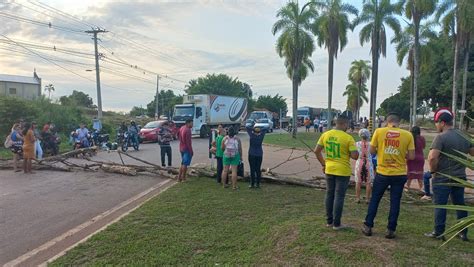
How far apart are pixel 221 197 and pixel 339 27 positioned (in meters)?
27.3

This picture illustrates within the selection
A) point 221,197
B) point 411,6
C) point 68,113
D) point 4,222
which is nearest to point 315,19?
point 411,6

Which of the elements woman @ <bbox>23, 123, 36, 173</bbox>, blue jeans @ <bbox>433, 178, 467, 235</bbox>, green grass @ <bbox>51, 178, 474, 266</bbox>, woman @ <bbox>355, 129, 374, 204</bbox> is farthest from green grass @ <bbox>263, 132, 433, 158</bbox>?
blue jeans @ <bbox>433, 178, 467, 235</bbox>

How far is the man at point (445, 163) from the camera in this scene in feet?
17.3

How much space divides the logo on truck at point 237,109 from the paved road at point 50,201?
24.8 m

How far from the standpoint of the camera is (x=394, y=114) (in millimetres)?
5602

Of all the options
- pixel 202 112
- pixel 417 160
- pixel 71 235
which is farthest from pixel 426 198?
pixel 202 112

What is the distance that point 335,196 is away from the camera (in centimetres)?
570

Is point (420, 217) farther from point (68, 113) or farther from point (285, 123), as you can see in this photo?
point (285, 123)

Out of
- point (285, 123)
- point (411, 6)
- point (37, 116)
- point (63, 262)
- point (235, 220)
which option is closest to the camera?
point (63, 262)

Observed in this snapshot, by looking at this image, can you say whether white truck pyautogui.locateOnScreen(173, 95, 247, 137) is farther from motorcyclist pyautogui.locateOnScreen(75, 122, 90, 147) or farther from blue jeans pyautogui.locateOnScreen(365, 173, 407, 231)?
blue jeans pyautogui.locateOnScreen(365, 173, 407, 231)

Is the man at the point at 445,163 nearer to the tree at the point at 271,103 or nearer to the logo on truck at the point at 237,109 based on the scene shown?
the logo on truck at the point at 237,109

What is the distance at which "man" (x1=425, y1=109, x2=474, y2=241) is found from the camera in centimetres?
527

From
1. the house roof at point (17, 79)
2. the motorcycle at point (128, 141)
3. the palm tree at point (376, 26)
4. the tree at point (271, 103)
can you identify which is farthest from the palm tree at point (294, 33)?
the house roof at point (17, 79)

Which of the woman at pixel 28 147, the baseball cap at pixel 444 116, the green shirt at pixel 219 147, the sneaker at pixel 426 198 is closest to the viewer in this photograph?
the baseball cap at pixel 444 116
